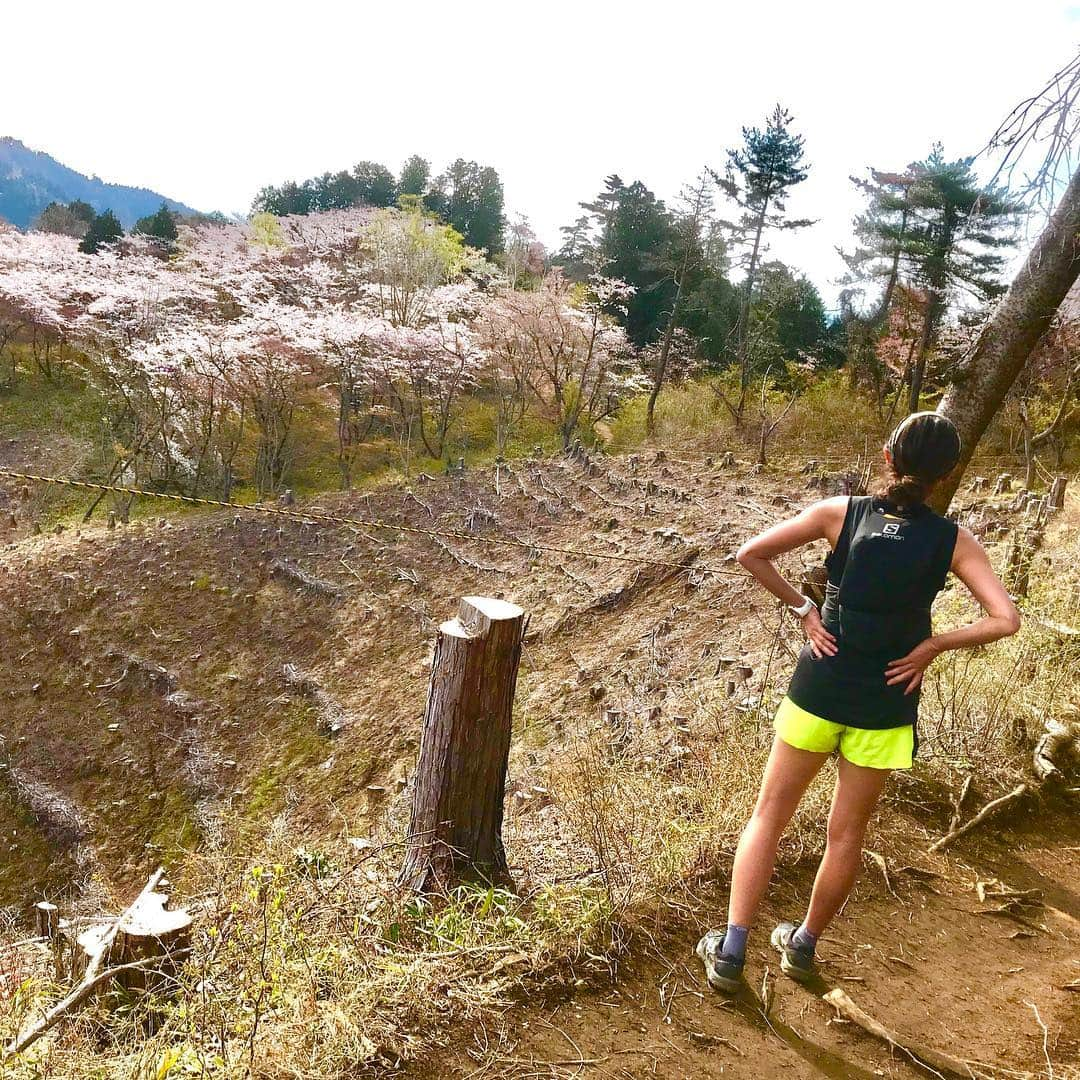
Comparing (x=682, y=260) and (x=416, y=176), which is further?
(x=416, y=176)

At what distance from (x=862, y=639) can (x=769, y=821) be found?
49cm

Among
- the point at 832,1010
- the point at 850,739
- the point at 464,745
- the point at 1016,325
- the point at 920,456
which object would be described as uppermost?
the point at 1016,325

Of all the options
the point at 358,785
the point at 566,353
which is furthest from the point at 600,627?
the point at 566,353

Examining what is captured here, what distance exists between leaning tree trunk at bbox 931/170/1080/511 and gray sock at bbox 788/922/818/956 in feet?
5.08

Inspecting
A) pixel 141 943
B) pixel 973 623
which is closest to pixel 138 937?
pixel 141 943

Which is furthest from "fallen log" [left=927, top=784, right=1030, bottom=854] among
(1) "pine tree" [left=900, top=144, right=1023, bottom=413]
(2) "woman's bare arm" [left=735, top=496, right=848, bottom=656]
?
(1) "pine tree" [left=900, top=144, right=1023, bottom=413]

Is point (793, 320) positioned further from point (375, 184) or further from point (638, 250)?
point (375, 184)

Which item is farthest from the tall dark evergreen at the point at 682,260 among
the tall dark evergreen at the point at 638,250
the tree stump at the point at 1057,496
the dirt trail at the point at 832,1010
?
the dirt trail at the point at 832,1010

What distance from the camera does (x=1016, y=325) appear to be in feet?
A: 9.08

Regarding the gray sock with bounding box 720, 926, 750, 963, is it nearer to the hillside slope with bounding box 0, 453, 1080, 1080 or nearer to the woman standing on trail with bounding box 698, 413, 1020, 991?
the woman standing on trail with bounding box 698, 413, 1020, 991

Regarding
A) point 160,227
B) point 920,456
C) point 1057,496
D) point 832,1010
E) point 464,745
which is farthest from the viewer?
point 160,227

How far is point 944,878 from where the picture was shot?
254 centimetres

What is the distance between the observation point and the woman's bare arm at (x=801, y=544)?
1719mm

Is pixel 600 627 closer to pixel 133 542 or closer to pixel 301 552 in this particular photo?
pixel 301 552
